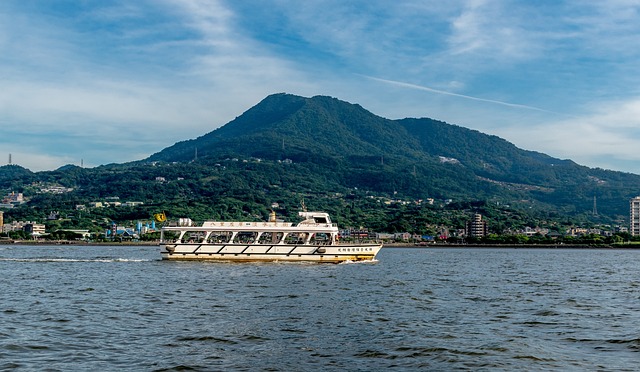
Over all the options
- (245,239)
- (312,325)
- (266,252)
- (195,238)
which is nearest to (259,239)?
(266,252)

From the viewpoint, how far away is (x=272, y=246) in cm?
7194

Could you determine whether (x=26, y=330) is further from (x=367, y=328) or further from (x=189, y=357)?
(x=367, y=328)

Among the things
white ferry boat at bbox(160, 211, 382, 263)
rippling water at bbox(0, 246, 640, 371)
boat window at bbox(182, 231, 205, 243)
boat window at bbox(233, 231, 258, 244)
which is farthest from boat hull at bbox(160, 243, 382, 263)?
rippling water at bbox(0, 246, 640, 371)

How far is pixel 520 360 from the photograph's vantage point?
883 inches

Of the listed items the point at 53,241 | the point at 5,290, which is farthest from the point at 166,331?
the point at 53,241

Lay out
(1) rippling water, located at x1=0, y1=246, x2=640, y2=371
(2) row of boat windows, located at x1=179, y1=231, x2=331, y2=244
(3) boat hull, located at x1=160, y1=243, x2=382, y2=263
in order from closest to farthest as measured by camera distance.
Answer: (1) rippling water, located at x1=0, y1=246, x2=640, y2=371 → (3) boat hull, located at x1=160, y1=243, x2=382, y2=263 → (2) row of boat windows, located at x1=179, y1=231, x2=331, y2=244

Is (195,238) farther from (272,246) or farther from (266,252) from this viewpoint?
(272,246)

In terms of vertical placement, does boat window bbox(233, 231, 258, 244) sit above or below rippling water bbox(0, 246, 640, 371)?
above

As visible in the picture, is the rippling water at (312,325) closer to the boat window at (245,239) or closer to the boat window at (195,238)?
the boat window at (245,239)

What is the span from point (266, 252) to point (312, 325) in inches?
1709

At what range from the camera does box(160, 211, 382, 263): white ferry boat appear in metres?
71.8

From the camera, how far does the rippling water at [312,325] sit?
72.7 feet

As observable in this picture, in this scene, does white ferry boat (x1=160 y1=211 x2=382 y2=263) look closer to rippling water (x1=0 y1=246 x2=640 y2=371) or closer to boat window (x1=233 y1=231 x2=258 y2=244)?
boat window (x1=233 y1=231 x2=258 y2=244)

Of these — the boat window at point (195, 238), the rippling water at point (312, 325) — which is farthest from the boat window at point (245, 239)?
the rippling water at point (312, 325)
